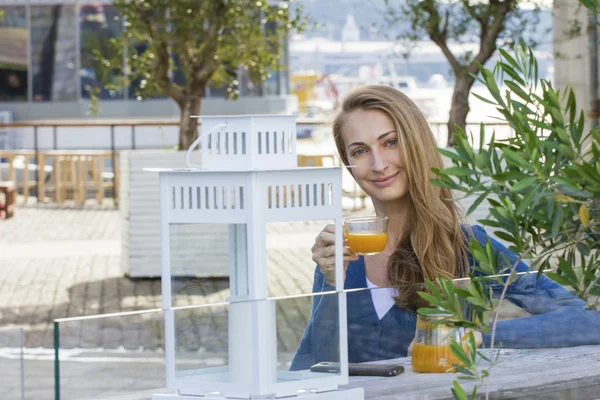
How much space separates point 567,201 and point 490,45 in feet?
21.5

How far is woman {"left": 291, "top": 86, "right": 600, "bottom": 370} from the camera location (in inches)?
76.4

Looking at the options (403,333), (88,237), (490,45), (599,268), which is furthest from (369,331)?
(88,237)

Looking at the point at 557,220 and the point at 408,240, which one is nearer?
the point at 557,220

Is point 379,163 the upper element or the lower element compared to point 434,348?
upper

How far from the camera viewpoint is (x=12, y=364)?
5.48 ft

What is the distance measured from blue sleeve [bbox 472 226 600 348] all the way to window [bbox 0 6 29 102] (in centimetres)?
1972

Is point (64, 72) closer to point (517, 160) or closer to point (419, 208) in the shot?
point (419, 208)

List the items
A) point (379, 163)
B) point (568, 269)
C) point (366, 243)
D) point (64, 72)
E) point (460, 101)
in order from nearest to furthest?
1. point (568, 269)
2. point (366, 243)
3. point (379, 163)
4. point (460, 101)
5. point (64, 72)

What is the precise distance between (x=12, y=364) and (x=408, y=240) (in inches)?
42.0

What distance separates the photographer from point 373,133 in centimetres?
239

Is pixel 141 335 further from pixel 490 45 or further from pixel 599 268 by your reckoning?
pixel 490 45

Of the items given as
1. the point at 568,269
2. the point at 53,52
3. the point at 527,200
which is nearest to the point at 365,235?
the point at 568,269

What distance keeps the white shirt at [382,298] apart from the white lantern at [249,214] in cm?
18

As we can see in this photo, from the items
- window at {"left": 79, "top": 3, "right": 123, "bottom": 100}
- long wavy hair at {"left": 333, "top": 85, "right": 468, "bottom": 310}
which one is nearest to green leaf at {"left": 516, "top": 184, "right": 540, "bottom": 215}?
long wavy hair at {"left": 333, "top": 85, "right": 468, "bottom": 310}
